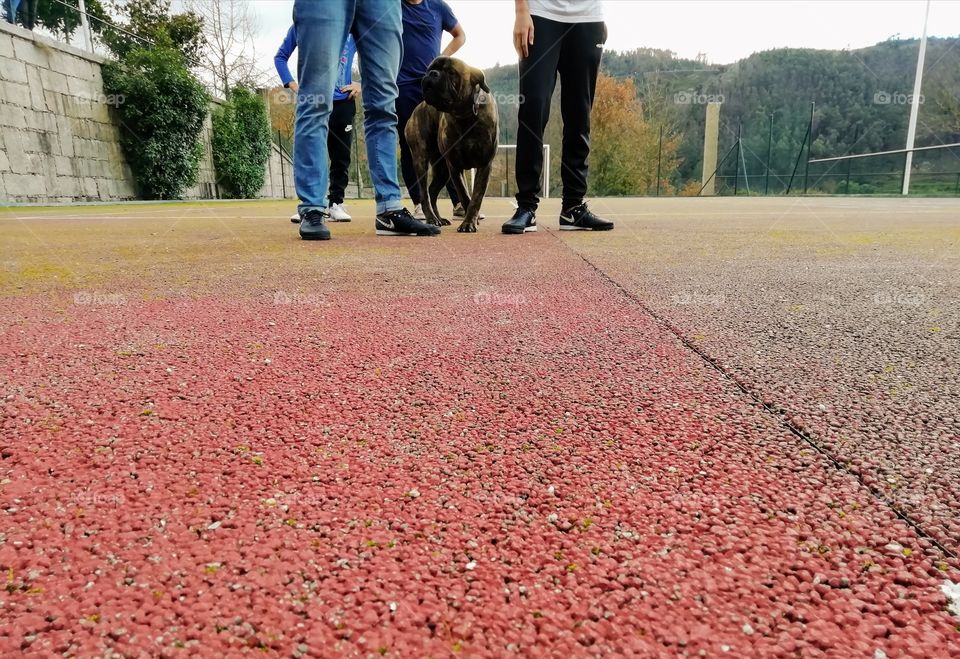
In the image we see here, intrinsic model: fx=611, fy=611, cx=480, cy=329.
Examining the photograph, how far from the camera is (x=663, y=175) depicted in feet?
107

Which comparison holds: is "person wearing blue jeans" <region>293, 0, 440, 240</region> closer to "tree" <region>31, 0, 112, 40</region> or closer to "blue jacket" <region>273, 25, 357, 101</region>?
"blue jacket" <region>273, 25, 357, 101</region>

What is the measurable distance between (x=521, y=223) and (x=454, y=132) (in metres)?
0.79

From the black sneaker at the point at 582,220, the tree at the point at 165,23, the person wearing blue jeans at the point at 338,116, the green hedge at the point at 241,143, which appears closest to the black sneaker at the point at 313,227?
the black sneaker at the point at 582,220

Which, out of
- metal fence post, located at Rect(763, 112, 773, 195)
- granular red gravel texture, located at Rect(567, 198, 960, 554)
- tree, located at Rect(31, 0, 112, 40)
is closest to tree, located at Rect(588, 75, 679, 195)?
metal fence post, located at Rect(763, 112, 773, 195)

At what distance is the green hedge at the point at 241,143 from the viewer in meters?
15.7

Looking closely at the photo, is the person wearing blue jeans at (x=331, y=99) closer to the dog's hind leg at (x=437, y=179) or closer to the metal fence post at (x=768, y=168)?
the dog's hind leg at (x=437, y=179)

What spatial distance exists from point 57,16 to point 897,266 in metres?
13.9

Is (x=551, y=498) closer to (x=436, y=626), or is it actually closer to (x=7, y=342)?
(x=436, y=626)

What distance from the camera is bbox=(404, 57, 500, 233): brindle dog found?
146 inches

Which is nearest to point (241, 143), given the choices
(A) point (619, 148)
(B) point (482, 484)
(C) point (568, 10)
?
(C) point (568, 10)

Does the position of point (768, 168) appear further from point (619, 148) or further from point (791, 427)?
point (791, 427)

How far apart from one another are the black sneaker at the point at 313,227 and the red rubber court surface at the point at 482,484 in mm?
1922

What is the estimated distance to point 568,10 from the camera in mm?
3438

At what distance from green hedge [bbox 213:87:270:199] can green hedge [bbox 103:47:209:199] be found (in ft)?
7.29
